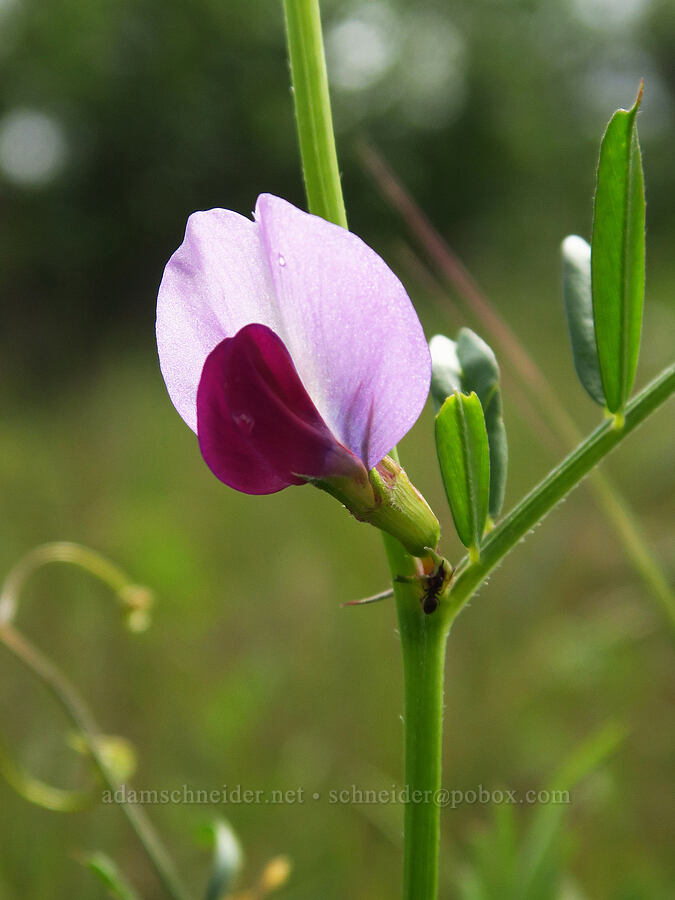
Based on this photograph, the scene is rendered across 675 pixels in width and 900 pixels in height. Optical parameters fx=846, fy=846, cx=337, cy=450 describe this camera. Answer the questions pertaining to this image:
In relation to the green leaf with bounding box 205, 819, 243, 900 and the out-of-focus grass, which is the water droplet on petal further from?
the out-of-focus grass

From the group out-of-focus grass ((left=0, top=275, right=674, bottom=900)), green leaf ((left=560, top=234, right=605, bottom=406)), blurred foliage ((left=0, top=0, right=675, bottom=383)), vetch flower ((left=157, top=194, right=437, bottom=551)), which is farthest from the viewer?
blurred foliage ((left=0, top=0, right=675, bottom=383))

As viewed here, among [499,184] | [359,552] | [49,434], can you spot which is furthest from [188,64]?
[359,552]

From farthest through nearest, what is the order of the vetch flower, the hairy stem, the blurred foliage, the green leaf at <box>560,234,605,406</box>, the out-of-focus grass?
1. the blurred foliage
2. the out-of-focus grass
3. the hairy stem
4. the green leaf at <box>560,234,605,406</box>
5. the vetch flower

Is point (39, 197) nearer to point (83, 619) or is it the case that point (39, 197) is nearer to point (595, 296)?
point (83, 619)

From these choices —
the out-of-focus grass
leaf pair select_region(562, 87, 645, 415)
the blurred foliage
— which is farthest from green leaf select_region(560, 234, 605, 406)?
the blurred foliage

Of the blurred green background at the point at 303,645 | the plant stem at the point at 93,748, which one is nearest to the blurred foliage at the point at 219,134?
the blurred green background at the point at 303,645

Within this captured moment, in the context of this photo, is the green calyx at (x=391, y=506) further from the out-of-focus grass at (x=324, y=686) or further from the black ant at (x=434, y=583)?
the out-of-focus grass at (x=324, y=686)

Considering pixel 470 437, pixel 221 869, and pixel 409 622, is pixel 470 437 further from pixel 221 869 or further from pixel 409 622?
pixel 221 869

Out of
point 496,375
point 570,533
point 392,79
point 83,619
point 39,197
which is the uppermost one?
point 39,197
